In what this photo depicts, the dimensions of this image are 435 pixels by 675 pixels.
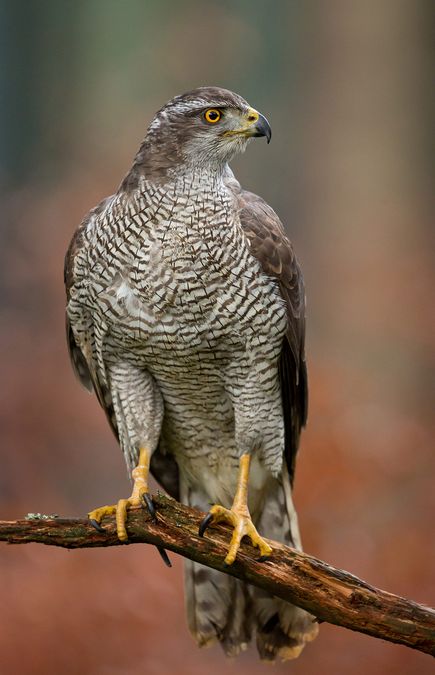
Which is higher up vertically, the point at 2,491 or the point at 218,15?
the point at 218,15

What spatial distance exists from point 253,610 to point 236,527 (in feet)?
2.56

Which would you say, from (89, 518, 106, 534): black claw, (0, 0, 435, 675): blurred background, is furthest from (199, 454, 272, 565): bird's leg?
(0, 0, 435, 675): blurred background

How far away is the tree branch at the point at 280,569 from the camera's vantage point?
107 inches

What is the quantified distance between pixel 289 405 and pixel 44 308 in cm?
207

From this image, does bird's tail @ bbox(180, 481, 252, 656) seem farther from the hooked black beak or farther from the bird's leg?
the hooked black beak

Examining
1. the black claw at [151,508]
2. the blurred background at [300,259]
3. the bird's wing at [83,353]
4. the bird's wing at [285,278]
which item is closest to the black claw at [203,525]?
the black claw at [151,508]

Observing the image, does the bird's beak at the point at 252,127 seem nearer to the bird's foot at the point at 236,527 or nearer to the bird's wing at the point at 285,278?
the bird's wing at the point at 285,278

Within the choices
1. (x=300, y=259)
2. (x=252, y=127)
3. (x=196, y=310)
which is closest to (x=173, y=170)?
(x=252, y=127)

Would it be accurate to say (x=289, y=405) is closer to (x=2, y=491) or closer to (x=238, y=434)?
(x=238, y=434)

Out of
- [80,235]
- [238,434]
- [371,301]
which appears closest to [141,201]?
[80,235]

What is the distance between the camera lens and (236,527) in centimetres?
309

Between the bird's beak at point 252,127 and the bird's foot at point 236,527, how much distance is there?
4.32ft

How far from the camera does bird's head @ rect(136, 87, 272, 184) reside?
3.18m

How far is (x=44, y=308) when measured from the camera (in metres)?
5.07
